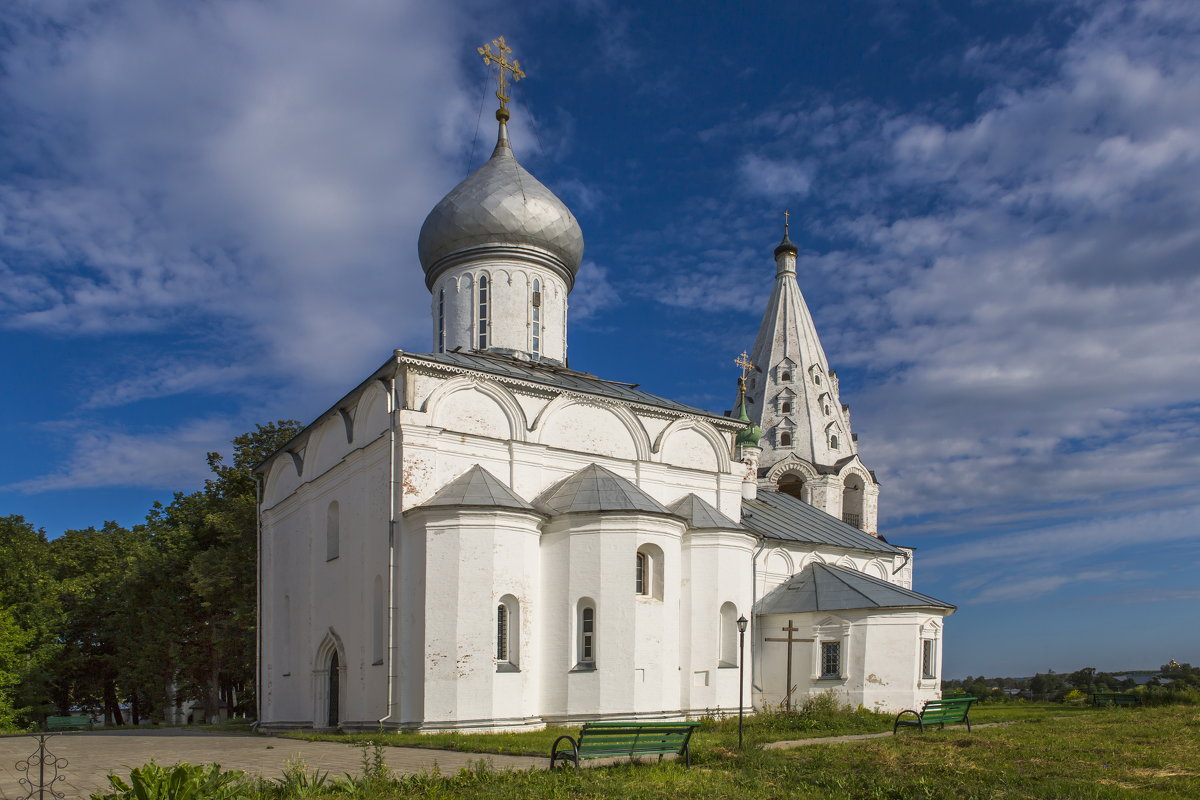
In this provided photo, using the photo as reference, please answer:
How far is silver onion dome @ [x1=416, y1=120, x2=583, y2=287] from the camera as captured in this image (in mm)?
19922

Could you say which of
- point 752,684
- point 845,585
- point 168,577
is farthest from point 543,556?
point 168,577

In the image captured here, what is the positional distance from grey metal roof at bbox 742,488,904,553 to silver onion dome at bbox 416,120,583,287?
271 inches

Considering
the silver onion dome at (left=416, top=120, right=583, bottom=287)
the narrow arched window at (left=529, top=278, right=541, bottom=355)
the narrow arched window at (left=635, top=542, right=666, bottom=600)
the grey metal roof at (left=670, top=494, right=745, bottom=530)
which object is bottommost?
the narrow arched window at (left=635, top=542, right=666, bottom=600)

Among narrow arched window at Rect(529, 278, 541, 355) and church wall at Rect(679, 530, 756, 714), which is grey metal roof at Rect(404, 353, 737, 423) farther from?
church wall at Rect(679, 530, 756, 714)

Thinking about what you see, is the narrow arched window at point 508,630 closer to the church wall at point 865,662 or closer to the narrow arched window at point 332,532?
the narrow arched window at point 332,532

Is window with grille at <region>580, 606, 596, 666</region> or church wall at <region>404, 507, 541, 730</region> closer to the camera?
church wall at <region>404, 507, 541, 730</region>

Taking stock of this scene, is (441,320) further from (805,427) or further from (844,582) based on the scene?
(805,427)

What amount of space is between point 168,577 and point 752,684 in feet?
51.3

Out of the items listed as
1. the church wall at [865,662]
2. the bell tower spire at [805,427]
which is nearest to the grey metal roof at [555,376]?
the church wall at [865,662]

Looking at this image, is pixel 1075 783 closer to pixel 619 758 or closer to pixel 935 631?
pixel 619 758

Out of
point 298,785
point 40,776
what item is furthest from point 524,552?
point 40,776

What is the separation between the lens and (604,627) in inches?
590

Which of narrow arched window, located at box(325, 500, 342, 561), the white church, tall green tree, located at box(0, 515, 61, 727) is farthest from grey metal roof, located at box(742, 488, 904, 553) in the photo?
tall green tree, located at box(0, 515, 61, 727)

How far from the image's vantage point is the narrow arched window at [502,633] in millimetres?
14789
